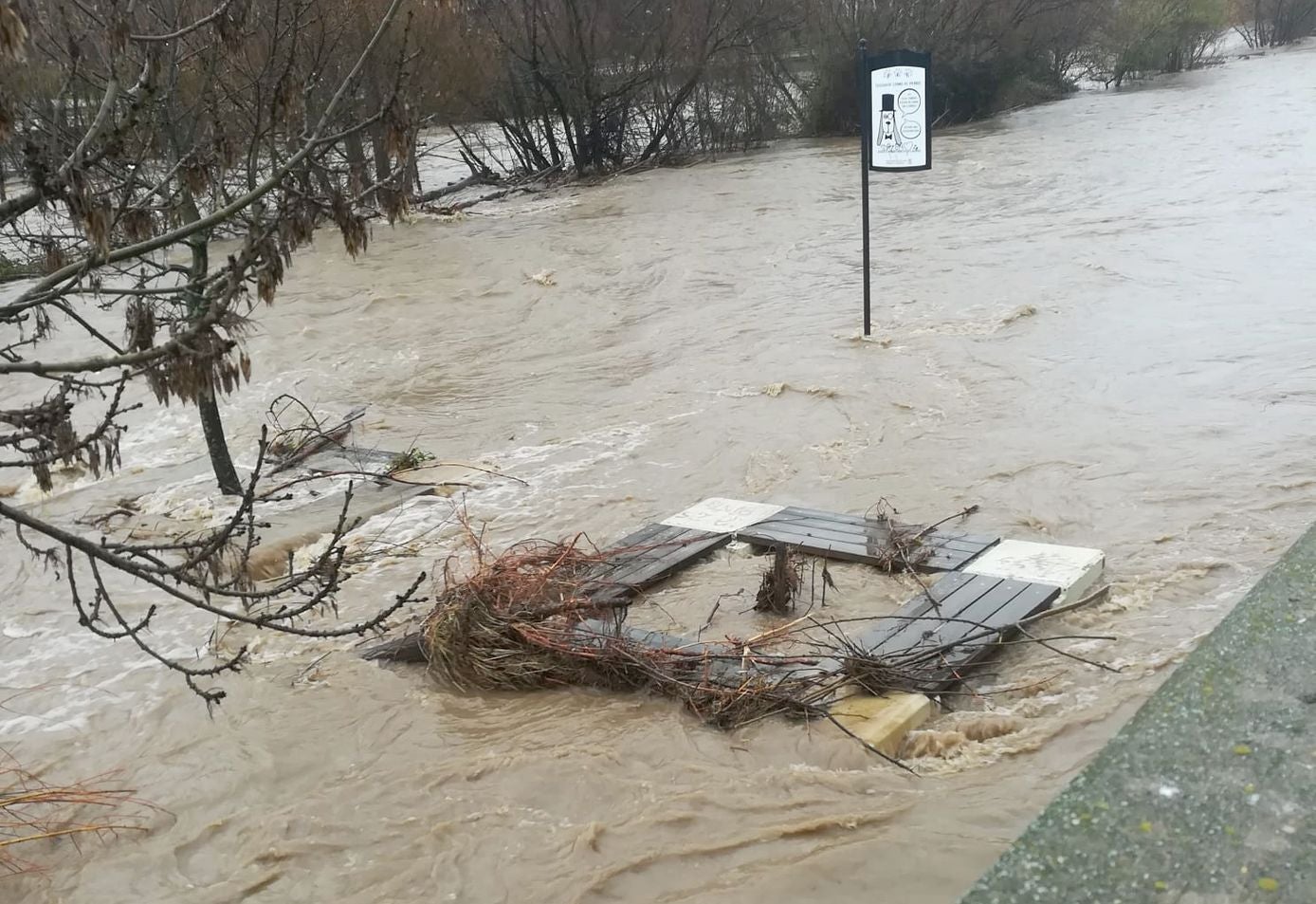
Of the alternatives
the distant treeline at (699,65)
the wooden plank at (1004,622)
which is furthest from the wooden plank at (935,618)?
the distant treeline at (699,65)

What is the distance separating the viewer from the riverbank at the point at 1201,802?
1.88 meters

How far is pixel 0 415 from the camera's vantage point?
296 centimetres

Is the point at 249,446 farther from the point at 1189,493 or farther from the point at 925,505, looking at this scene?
the point at 1189,493

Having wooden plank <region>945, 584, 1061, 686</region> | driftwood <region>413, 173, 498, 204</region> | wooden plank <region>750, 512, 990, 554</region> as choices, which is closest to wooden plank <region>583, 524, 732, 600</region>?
wooden plank <region>750, 512, 990, 554</region>

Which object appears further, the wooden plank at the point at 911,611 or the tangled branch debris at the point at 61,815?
the wooden plank at the point at 911,611

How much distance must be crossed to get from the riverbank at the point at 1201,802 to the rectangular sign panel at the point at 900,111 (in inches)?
330

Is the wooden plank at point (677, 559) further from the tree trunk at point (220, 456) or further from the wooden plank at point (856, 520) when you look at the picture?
the tree trunk at point (220, 456)

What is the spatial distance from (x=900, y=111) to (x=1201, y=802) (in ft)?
29.8

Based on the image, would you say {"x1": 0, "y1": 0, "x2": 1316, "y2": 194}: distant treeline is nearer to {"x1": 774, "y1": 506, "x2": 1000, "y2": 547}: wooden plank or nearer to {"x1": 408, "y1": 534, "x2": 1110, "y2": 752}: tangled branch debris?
{"x1": 774, "y1": 506, "x2": 1000, "y2": 547}: wooden plank

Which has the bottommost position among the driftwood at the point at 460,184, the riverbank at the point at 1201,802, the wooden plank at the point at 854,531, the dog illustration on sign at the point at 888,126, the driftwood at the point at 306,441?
the driftwood at the point at 306,441

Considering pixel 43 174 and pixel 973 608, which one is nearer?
pixel 43 174

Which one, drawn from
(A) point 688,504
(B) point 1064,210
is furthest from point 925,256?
(A) point 688,504

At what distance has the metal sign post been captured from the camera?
10305 mm

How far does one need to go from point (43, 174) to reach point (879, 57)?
8.71 m
